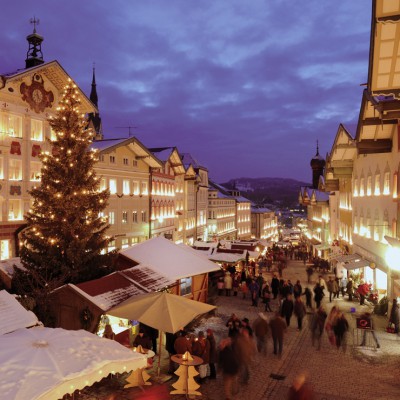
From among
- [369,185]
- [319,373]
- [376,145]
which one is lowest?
[319,373]

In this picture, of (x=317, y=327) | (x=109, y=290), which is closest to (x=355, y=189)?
(x=317, y=327)

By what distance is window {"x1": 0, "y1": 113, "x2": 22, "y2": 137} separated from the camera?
79.6ft

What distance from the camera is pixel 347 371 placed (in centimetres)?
1253

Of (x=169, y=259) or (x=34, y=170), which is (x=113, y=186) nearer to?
(x=34, y=170)

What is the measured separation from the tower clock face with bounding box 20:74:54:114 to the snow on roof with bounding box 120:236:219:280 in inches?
485

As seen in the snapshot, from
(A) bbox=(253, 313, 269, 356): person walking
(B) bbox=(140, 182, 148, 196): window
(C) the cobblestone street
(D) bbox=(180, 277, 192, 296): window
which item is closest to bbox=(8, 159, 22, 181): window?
(D) bbox=(180, 277, 192, 296): window

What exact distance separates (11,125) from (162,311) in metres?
18.5

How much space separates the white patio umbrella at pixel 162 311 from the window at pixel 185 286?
833 cm

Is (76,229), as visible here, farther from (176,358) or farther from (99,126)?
(99,126)

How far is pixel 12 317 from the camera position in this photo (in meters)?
10.1

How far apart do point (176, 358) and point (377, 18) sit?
33.9 ft

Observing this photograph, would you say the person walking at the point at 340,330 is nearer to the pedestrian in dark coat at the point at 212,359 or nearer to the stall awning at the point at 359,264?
the pedestrian in dark coat at the point at 212,359

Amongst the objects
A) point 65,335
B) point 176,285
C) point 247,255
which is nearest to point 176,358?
point 65,335

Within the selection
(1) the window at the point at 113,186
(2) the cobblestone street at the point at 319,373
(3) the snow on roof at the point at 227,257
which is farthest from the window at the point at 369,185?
(1) the window at the point at 113,186
